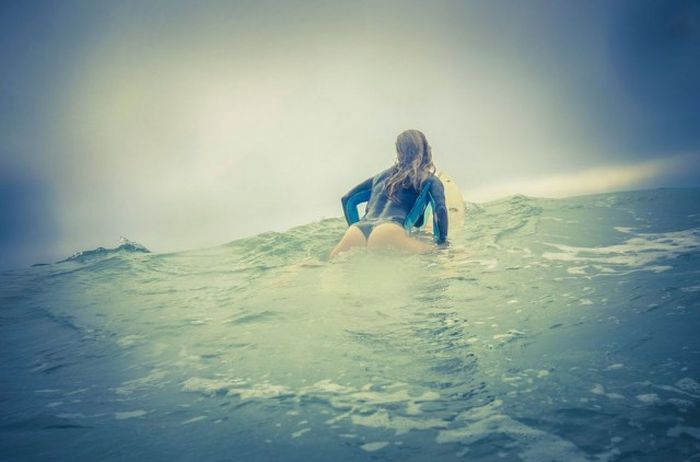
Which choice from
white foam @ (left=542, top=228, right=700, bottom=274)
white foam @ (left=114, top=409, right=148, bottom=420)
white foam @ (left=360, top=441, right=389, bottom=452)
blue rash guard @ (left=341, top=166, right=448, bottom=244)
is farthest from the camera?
blue rash guard @ (left=341, top=166, right=448, bottom=244)

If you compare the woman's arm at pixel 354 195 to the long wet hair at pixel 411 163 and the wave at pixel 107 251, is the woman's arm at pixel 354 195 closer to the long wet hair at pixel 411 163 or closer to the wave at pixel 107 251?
the long wet hair at pixel 411 163

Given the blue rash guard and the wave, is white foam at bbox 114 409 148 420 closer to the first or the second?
the blue rash guard

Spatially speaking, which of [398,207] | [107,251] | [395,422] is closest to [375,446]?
[395,422]

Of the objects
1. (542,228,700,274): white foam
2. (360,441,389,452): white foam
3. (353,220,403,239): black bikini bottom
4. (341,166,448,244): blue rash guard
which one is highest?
(341,166,448,244): blue rash guard

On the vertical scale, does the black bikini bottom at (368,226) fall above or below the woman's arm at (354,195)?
below

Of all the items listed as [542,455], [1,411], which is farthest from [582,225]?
[1,411]

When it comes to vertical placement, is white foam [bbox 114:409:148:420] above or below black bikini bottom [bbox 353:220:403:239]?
below

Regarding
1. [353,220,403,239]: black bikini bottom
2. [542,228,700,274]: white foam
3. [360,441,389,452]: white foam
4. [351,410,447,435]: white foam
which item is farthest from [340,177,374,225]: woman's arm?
[360,441,389,452]: white foam

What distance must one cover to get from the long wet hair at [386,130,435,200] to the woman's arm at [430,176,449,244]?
0.17m

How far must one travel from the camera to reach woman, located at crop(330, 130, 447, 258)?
482 centimetres

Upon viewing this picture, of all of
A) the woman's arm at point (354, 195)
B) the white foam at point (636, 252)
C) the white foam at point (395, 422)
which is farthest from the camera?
the woman's arm at point (354, 195)

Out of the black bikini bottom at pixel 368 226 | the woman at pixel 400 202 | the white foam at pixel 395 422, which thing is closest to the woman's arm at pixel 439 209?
the woman at pixel 400 202

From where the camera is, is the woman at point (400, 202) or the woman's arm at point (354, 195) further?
the woman's arm at point (354, 195)

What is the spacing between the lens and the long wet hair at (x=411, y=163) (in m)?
5.32
